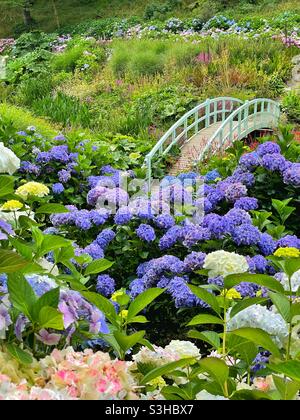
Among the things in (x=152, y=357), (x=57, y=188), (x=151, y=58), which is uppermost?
(x=152, y=357)

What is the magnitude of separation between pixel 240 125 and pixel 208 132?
2.24ft

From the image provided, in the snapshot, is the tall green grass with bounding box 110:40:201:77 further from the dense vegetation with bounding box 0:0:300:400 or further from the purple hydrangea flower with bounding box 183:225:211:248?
the purple hydrangea flower with bounding box 183:225:211:248

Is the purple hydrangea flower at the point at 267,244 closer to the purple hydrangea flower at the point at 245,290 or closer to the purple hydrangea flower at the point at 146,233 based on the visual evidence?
the purple hydrangea flower at the point at 245,290

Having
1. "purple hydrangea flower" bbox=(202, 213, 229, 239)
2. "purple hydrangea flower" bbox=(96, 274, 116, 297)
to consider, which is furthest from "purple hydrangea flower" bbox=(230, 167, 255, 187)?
"purple hydrangea flower" bbox=(96, 274, 116, 297)

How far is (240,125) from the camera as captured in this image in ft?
27.8

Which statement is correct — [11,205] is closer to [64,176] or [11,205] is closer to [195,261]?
[195,261]

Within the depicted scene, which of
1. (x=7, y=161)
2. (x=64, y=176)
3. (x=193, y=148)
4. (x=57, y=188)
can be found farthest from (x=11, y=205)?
(x=193, y=148)

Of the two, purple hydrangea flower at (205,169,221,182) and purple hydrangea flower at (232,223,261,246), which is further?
purple hydrangea flower at (205,169,221,182)

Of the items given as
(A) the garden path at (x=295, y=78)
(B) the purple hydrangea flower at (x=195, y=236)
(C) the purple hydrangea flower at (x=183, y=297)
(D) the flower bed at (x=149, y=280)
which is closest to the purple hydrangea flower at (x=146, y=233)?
(D) the flower bed at (x=149, y=280)

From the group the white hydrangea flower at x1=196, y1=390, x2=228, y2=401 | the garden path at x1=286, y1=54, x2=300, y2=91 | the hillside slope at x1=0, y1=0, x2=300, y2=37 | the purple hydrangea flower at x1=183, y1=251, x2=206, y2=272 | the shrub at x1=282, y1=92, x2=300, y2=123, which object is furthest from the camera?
the hillside slope at x1=0, y1=0, x2=300, y2=37

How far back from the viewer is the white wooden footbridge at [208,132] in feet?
25.8

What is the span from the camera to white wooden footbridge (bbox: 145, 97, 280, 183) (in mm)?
7852

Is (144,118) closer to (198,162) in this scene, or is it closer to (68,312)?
(198,162)
